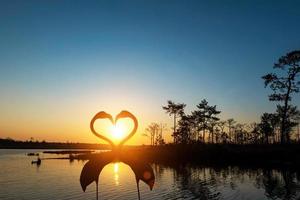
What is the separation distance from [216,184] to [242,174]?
787 cm

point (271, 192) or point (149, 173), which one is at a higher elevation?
point (149, 173)

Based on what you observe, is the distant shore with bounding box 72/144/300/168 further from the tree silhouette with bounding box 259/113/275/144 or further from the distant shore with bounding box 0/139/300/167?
the tree silhouette with bounding box 259/113/275/144

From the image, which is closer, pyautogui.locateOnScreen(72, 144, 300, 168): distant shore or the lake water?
the lake water

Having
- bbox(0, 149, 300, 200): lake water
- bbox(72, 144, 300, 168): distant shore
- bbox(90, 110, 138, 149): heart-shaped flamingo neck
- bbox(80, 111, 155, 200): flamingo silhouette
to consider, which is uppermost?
bbox(90, 110, 138, 149): heart-shaped flamingo neck

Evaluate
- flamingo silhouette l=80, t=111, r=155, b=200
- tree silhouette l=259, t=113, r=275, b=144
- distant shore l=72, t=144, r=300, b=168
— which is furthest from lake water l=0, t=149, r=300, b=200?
tree silhouette l=259, t=113, r=275, b=144

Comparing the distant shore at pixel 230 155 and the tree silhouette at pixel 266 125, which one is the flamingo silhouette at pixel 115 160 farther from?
the tree silhouette at pixel 266 125

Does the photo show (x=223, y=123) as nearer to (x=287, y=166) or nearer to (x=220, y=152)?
(x=220, y=152)

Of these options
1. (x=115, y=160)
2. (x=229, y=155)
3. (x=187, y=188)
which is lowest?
(x=187, y=188)

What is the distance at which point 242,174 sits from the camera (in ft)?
137

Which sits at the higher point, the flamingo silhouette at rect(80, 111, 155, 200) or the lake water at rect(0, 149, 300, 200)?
the flamingo silhouette at rect(80, 111, 155, 200)

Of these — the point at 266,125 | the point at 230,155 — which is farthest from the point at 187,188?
the point at 266,125

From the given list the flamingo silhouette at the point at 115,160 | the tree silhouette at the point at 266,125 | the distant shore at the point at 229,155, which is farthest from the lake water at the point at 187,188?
the tree silhouette at the point at 266,125

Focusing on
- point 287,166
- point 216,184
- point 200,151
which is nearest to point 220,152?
point 200,151

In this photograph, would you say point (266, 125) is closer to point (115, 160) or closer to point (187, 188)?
point (187, 188)
